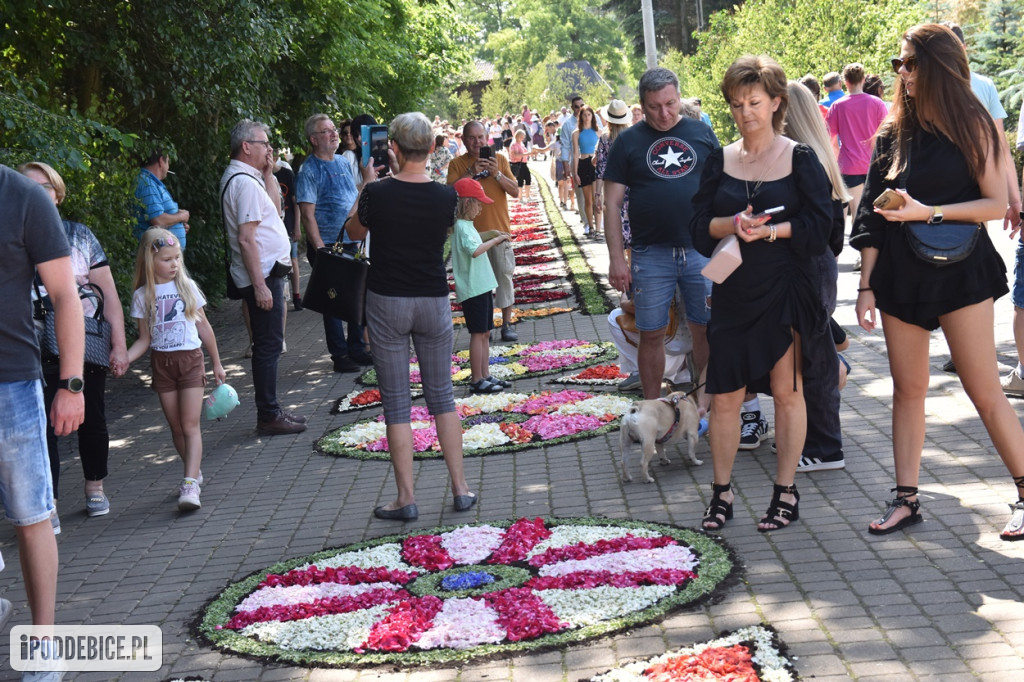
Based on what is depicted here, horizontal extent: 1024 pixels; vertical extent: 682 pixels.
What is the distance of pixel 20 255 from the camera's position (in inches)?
188

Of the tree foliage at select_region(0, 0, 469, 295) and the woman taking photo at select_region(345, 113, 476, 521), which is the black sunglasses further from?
the tree foliage at select_region(0, 0, 469, 295)

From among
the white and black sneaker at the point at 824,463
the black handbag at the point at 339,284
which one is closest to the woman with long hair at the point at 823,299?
the white and black sneaker at the point at 824,463

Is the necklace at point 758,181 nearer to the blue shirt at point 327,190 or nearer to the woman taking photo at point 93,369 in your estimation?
the woman taking photo at point 93,369

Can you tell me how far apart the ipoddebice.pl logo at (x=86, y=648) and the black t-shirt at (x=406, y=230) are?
233 cm

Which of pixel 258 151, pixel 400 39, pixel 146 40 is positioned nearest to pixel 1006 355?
pixel 258 151

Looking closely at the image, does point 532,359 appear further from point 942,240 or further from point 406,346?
point 942,240

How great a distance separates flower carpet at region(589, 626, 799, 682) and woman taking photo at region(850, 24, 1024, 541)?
161 centimetres

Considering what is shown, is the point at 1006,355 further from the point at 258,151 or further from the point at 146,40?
the point at 146,40

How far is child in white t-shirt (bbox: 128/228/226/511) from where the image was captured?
769 centimetres

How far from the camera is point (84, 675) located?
5.16 m

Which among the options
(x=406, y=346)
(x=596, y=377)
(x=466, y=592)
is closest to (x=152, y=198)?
(x=596, y=377)

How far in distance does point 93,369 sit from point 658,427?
3.46m

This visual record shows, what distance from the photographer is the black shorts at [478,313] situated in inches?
389

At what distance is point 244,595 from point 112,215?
21.8 feet
